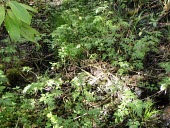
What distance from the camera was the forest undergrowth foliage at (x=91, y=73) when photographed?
7.88 feet

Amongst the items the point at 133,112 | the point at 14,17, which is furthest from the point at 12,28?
the point at 133,112

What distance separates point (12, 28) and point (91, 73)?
7.08 feet

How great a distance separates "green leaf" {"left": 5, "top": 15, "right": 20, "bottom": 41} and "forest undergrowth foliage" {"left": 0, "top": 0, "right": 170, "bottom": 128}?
1015mm

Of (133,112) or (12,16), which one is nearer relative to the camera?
(12,16)

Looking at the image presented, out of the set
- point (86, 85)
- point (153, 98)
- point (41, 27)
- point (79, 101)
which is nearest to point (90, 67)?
point (86, 85)

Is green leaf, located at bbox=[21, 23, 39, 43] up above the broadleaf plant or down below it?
below

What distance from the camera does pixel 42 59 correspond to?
3.37m

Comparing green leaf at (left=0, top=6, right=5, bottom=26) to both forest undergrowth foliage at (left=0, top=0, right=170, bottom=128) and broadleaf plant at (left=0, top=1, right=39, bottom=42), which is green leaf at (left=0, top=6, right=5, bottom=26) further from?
forest undergrowth foliage at (left=0, top=0, right=170, bottom=128)

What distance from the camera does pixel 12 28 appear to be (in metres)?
0.94

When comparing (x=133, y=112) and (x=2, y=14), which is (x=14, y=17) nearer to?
(x=2, y=14)

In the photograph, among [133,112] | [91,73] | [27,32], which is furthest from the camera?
[91,73]

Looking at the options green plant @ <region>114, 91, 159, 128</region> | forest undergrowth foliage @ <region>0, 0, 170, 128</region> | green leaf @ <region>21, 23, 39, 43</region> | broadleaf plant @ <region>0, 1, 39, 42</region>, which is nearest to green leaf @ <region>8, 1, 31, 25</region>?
broadleaf plant @ <region>0, 1, 39, 42</region>

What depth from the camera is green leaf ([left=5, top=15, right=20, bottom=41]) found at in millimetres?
A: 930

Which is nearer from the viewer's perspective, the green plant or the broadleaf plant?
the broadleaf plant
